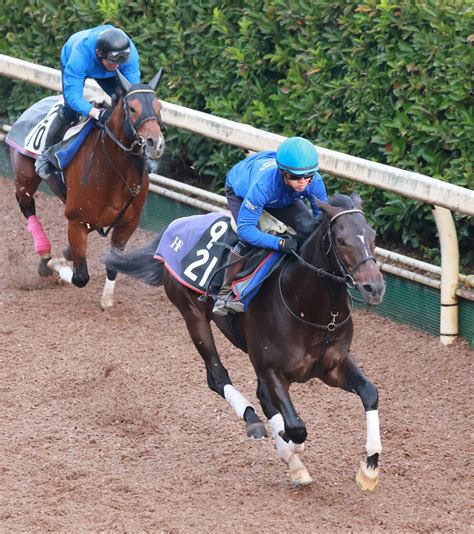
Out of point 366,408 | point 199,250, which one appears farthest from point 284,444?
point 199,250

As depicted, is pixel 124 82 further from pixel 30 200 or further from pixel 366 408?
pixel 366 408

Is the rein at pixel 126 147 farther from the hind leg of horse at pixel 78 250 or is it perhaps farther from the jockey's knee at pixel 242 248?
the jockey's knee at pixel 242 248

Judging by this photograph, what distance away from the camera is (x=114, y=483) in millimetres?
6473

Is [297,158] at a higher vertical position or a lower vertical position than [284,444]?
higher

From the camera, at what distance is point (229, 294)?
6648 millimetres

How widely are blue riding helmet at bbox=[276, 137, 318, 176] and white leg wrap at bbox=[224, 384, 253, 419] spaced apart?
4.74 ft

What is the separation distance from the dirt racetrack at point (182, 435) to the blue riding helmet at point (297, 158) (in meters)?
1.70

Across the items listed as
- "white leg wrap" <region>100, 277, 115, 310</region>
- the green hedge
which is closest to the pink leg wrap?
"white leg wrap" <region>100, 277, 115, 310</region>

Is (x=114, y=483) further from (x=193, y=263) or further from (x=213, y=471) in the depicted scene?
(x=193, y=263)

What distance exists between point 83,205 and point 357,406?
9.11ft

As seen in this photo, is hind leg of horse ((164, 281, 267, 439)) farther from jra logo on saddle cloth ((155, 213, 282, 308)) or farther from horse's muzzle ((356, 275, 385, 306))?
horse's muzzle ((356, 275, 385, 306))

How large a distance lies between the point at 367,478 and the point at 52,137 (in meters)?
4.59

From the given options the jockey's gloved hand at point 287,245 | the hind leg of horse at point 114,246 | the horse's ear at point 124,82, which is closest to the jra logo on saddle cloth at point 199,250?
the jockey's gloved hand at point 287,245

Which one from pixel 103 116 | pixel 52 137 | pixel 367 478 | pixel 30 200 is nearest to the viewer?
pixel 367 478
